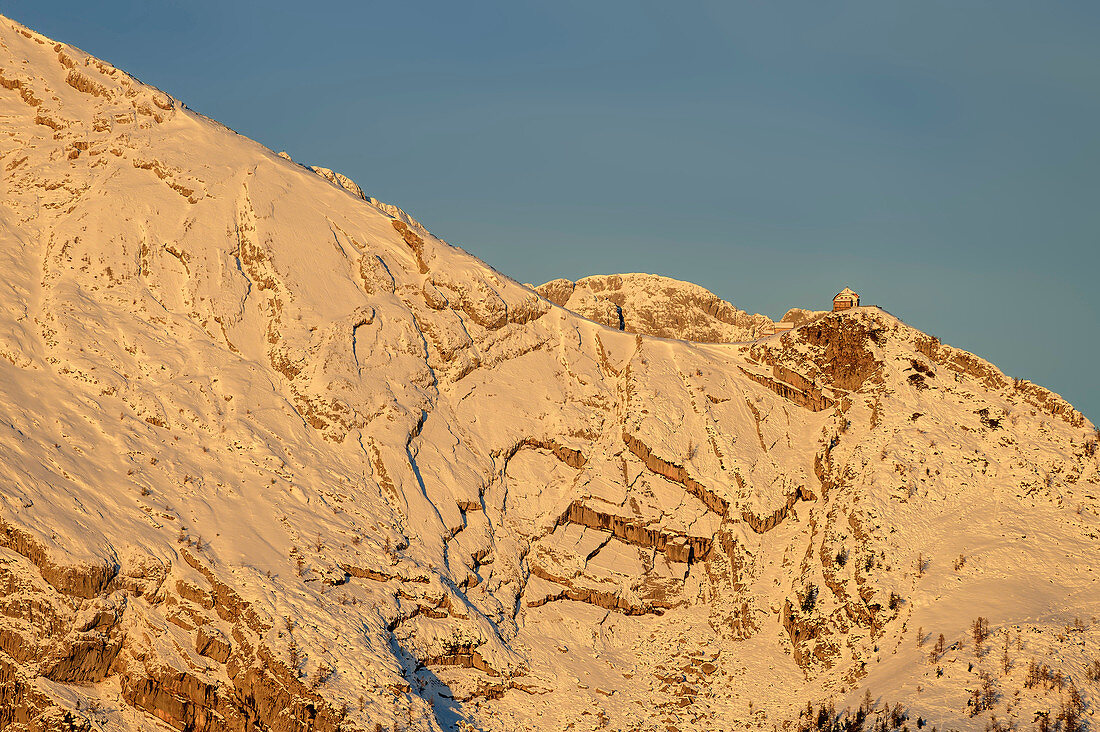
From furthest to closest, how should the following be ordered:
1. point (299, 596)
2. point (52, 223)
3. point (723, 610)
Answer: point (52, 223)
point (723, 610)
point (299, 596)

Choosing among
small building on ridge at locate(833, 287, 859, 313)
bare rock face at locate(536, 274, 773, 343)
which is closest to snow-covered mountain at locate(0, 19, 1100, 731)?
small building on ridge at locate(833, 287, 859, 313)

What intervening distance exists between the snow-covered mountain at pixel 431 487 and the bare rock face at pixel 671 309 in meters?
36.3

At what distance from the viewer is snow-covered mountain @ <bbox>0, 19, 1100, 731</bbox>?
74.8 metres

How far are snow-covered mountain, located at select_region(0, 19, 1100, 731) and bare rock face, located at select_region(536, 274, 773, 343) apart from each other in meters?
36.3

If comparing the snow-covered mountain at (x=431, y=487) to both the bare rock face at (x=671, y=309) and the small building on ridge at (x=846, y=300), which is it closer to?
the small building on ridge at (x=846, y=300)

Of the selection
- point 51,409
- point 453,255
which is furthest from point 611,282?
point 51,409

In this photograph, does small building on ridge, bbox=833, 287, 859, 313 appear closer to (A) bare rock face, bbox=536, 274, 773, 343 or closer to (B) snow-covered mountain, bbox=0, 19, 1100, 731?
(B) snow-covered mountain, bbox=0, 19, 1100, 731

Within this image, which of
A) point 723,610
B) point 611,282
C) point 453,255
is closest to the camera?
point 723,610

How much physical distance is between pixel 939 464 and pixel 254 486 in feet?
157

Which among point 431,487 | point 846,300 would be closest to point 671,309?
point 846,300

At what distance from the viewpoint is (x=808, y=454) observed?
99500mm

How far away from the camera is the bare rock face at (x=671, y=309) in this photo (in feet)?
479

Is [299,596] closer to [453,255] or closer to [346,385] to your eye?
[346,385]

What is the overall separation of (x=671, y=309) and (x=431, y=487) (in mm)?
64070
